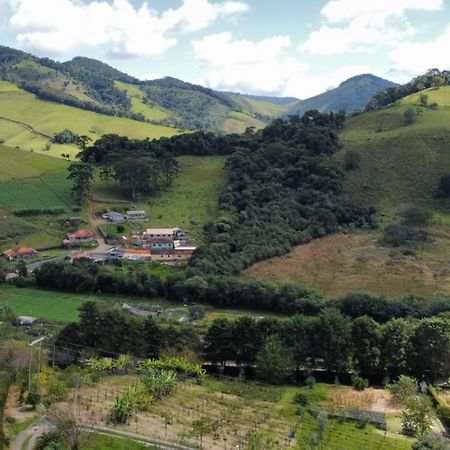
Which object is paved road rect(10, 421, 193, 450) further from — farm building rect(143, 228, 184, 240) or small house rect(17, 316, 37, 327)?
farm building rect(143, 228, 184, 240)

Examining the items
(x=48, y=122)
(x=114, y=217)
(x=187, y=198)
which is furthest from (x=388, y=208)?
(x=48, y=122)

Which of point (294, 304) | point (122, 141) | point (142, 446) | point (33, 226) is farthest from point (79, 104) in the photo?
point (142, 446)

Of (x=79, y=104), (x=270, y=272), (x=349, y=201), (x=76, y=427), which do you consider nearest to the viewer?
(x=76, y=427)

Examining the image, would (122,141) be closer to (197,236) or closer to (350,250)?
(197,236)

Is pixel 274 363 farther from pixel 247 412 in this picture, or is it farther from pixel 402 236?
pixel 402 236

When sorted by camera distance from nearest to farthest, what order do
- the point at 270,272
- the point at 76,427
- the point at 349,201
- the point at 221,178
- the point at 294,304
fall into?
1. the point at 76,427
2. the point at 294,304
3. the point at 270,272
4. the point at 349,201
5. the point at 221,178

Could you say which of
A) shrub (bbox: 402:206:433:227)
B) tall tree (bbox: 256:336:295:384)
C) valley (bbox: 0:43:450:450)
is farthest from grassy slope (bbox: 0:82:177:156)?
tall tree (bbox: 256:336:295:384)
